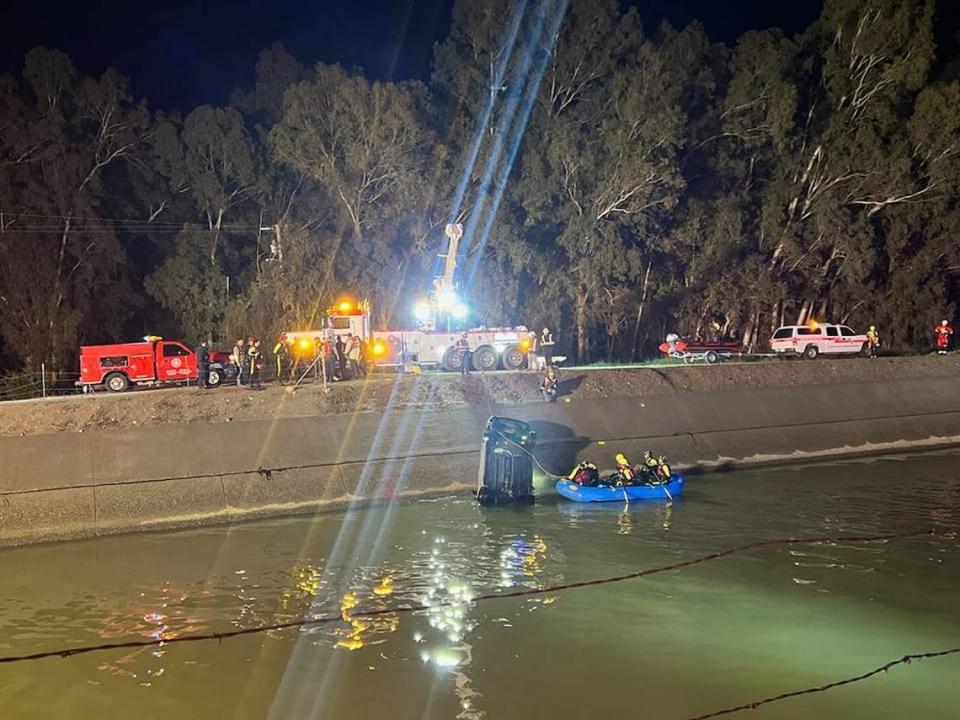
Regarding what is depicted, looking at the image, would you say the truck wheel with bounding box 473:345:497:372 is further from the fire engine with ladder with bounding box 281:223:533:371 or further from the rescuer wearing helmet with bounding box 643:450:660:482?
the rescuer wearing helmet with bounding box 643:450:660:482

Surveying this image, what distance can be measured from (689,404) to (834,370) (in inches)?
344

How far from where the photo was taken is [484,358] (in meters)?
29.0

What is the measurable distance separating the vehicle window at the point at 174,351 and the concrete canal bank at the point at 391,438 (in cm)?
483

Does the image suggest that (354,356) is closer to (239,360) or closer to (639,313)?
(239,360)

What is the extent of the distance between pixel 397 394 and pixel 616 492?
738 centimetres

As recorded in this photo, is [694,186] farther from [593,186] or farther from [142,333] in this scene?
[142,333]

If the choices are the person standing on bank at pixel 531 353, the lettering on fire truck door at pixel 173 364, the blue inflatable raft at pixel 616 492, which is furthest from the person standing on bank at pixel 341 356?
the blue inflatable raft at pixel 616 492

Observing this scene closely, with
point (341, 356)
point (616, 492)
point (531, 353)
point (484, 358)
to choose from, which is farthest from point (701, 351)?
point (616, 492)

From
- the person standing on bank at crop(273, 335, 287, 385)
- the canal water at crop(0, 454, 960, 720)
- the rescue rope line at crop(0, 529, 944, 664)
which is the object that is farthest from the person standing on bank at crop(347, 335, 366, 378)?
the rescue rope line at crop(0, 529, 944, 664)

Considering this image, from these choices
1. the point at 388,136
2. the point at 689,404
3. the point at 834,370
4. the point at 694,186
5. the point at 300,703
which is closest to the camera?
the point at 300,703

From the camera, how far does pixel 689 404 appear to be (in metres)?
29.0

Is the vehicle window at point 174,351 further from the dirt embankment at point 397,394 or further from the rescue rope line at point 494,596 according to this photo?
the rescue rope line at point 494,596

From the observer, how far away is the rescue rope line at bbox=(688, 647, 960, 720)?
32.4ft

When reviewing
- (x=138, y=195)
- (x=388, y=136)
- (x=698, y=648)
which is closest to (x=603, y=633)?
(x=698, y=648)
